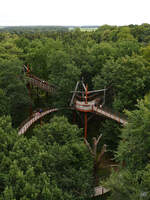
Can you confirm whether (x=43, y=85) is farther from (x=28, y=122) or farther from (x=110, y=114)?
(x=110, y=114)

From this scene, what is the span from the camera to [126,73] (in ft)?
75.8

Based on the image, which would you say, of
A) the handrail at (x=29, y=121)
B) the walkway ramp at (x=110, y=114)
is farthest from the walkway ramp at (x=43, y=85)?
the walkway ramp at (x=110, y=114)

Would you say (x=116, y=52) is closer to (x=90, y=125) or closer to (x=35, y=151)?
(x=90, y=125)

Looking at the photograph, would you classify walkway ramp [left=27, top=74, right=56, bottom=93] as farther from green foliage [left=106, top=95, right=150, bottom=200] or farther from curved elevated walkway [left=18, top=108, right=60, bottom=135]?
green foliage [left=106, top=95, right=150, bottom=200]

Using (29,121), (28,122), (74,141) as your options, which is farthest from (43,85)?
(74,141)

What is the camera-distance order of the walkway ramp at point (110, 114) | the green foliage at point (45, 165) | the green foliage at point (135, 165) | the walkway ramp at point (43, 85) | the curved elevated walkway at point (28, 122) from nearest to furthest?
1. the green foliage at point (135, 165)
2. the green foliage at point (45, 165)
3. the walkway ramp at point (110, 114)
4. the curved elevated walkway at point (28, 122)
5. the walkway ramp at point (43, 85)

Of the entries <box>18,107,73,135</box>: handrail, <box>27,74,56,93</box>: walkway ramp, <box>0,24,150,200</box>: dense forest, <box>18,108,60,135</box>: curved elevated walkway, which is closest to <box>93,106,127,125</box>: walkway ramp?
<box>0,24,150,200</box>: dense forest

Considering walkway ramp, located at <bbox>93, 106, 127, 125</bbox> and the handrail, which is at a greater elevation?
walkway ramp, located at <bbox>93, 106, 127, 125</bbox>

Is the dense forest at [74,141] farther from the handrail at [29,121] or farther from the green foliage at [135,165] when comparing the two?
the handrail at [29,121]

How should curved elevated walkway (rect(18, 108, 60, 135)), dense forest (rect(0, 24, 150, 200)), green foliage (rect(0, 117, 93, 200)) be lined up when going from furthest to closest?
curved elevated walkway (rect(18, 108, 60, 135))
dense forest (rect(0, 24, 150, 200))
green foliage (rect(0, 117, 93, 200))

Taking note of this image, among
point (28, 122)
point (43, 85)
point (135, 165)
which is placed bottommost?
point (28, 122)

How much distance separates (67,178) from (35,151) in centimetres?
300

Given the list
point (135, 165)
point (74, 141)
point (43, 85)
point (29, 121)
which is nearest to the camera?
point (135, 165)

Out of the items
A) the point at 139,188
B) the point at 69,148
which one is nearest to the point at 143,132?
the point at 139,188
